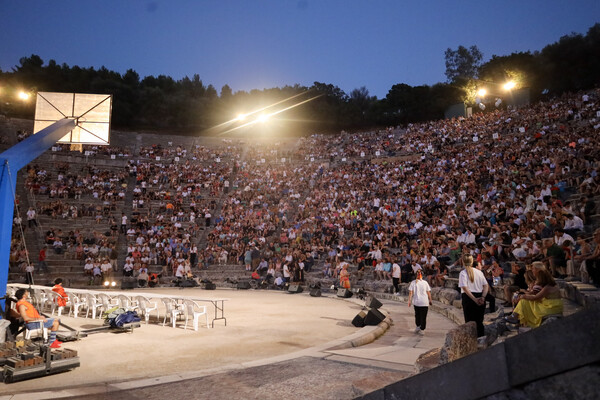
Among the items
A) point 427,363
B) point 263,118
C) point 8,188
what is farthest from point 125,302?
point 263,118

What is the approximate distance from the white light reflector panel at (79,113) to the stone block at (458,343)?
12.5 metres

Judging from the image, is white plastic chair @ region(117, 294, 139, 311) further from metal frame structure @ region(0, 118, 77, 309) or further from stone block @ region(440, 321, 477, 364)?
A: stone block @ region(440, 321, 477, 364)

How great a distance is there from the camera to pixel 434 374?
→ 269cm

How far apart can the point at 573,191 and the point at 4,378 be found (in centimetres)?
1696

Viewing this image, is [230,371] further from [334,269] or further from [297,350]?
[334,269]

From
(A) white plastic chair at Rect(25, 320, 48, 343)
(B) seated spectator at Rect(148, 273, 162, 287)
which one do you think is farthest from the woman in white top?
(B) seated spectator at Rect(148, 273, 162, 287)

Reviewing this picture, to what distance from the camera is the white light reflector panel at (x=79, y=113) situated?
1279 centimetres

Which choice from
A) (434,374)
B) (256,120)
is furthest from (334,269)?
(256,120)

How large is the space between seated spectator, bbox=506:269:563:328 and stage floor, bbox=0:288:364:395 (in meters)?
3.86

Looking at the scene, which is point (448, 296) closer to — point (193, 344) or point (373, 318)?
point (373, 318)

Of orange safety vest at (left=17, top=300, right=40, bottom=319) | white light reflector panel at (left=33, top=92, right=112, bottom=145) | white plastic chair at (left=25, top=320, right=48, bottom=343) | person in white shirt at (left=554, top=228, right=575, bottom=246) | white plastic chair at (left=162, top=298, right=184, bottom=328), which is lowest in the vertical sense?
white plastic chair at (left=25, top=320, right=48, bottom=343)

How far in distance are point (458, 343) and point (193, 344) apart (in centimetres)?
546

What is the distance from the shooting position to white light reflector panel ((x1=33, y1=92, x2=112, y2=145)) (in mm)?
12789

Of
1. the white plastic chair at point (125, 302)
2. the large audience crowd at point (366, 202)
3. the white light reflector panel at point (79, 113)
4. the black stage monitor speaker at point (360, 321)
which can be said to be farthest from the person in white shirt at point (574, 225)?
the white light reflector panel at point (79, 113)
